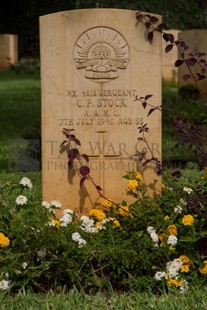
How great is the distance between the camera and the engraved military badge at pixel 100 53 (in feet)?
16.3

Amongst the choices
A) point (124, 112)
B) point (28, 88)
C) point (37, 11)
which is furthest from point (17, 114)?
point (37, 11)

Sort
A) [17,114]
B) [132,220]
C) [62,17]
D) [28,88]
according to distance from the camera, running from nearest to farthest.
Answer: [132,220] → [62,17] → [17,114] → [28,88]

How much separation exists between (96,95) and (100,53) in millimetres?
268

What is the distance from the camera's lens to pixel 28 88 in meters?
16.3

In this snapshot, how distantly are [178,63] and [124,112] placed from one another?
52 centimetres

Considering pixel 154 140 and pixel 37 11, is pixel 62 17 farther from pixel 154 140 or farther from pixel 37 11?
pixel 37 11

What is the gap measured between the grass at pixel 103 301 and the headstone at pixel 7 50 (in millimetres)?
18112

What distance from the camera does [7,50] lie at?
21812 millimetres

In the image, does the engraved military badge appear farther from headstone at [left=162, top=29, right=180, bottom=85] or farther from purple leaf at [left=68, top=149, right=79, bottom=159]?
headstone at [left=162, top=29, right=180, bottom=85]

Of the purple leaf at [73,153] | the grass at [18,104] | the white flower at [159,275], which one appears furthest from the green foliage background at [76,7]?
the white flower at [159,275]

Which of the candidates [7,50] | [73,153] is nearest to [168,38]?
[73,153]

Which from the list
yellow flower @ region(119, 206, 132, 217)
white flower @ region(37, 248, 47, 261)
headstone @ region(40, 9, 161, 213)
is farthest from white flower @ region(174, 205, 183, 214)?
white flower @ region(37, 248, 47, 261)

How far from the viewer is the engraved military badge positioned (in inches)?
195

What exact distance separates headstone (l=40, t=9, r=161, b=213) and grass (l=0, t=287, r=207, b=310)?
1159mm
